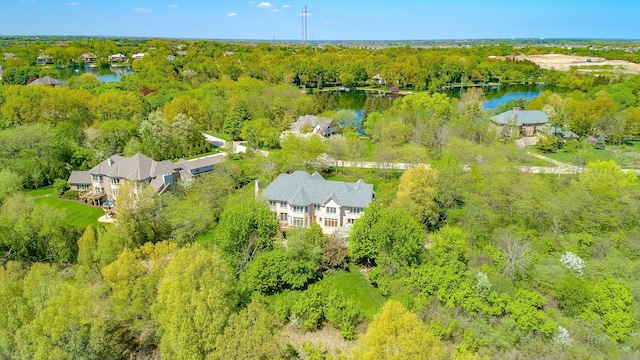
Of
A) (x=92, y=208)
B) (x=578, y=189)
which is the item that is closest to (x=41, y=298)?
(x=92, y=208)

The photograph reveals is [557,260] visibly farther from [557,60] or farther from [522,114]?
[557,60]

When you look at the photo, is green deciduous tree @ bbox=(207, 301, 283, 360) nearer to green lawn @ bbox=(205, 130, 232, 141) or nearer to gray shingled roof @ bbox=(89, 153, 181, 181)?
gray shingled roof @ bbox=(89, 153, 181, 181)

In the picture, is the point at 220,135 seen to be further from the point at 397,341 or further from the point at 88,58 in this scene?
the point at 88,58

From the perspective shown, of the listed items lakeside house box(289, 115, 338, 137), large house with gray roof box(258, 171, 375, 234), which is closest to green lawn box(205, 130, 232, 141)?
lakeside house box(289, 115, 338, 137)

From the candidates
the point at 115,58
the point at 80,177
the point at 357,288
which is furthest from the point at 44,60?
the point at 357,288

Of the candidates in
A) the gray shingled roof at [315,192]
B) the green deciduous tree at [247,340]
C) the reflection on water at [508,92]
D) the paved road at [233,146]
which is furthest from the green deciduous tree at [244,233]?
the reflection on water at [508,92]

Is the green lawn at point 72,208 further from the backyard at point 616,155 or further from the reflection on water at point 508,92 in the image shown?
the reflection on water at point 508,92
